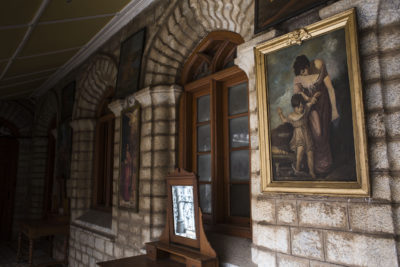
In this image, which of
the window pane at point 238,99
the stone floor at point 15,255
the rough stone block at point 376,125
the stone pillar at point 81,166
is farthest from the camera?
the stone floor at point 15,255

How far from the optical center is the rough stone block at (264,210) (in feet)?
7.41

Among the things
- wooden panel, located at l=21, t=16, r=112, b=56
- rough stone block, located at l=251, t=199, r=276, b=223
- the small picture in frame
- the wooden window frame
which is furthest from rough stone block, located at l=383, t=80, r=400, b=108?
wooden panel, located at l=21, t=16, r=112, b=56

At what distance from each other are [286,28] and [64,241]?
5.73 meters

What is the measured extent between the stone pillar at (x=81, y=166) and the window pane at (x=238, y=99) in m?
3.49

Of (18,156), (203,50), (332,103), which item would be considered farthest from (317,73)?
(18,156)

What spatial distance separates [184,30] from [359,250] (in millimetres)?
2954

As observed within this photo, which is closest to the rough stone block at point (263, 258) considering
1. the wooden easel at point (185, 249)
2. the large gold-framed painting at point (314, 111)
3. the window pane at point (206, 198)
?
the wooden easel at point (185, 249)

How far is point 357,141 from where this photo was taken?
1812 mm

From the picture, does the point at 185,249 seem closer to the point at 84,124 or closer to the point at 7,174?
the point at 84,124

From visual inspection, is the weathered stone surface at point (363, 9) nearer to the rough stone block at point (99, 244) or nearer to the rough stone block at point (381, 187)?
the rough stone block at point (381, 187)

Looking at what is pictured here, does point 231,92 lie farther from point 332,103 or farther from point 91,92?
point 91,92

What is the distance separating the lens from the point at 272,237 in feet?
7.30

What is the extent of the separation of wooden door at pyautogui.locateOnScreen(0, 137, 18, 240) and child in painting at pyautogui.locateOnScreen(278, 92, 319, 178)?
8.97 meters

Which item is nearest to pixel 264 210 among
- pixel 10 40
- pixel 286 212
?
pixel 286 212
